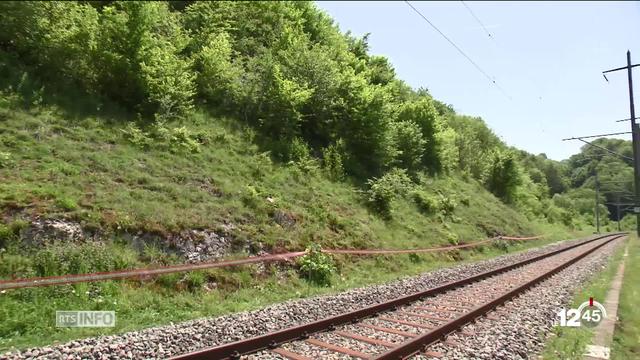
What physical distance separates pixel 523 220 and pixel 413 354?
41715 millimetres

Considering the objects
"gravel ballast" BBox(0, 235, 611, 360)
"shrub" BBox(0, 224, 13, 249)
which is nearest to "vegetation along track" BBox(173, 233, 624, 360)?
"gravel ballast" BBox(0, 235, 611, 360)

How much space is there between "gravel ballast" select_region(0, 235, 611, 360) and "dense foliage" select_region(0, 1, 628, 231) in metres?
7.06

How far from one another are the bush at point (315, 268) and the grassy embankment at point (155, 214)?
425 mm

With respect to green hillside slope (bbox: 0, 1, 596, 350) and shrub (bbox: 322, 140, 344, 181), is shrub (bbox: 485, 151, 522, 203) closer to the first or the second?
green hillside slope (bbox: 0, 1, 596, 350)

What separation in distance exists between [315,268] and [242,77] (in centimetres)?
1386

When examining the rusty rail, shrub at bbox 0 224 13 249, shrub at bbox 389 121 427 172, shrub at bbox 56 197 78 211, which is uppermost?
shrub at bbox 389 121 427 172

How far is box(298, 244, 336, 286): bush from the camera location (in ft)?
45.8

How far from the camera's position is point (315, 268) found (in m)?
14.1

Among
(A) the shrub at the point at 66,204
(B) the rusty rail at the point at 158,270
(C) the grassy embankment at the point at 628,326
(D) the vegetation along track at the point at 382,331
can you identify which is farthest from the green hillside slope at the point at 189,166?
(C) the grassy embankment at the point at 628,326

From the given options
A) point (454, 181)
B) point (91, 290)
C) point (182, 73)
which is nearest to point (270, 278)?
point (91, 290)

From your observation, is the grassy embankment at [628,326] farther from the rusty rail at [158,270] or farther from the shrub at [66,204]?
the shrub at [66,204]

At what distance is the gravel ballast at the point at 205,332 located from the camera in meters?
6.73

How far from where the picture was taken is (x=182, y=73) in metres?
19.8

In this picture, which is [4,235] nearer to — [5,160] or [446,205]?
[5,160]
